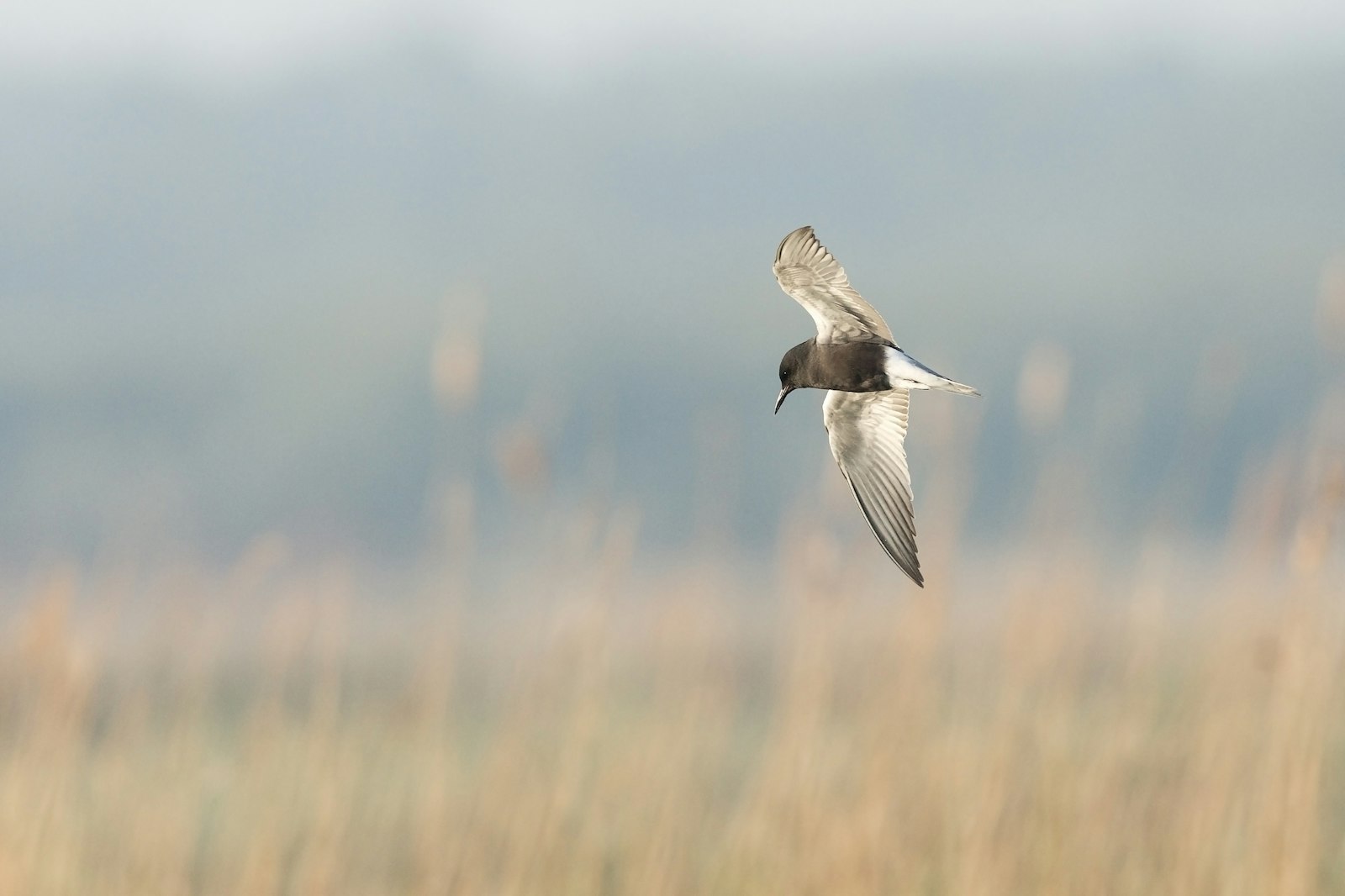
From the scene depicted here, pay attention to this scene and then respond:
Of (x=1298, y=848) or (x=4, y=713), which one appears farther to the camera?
(x=4, y=713)

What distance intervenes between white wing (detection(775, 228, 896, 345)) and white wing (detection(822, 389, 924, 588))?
0.04 m

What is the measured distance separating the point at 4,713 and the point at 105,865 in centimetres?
73

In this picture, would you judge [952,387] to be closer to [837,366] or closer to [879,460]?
[837,366]

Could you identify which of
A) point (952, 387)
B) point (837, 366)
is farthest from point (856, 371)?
point (952, 387)

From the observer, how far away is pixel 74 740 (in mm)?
2957

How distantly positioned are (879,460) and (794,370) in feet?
0.60

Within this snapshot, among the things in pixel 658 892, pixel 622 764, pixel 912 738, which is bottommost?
pixel 658 892

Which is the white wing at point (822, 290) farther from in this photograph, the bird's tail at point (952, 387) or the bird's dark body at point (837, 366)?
the bird's tail at point (952, 387)

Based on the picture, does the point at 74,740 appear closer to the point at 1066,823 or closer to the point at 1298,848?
the point at 1066,823

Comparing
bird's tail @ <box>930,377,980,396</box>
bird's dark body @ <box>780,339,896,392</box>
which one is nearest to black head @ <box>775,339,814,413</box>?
bird's dark body @ <box>780,339,896,392</box>

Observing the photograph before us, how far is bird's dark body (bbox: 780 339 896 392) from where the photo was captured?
695 mm

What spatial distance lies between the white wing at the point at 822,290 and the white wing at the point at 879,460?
4 centimetres

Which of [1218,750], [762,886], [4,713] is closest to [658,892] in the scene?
[762,886]

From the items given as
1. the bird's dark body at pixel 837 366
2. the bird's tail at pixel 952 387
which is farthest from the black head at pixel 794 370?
the bird's tail at pixel 952 387
